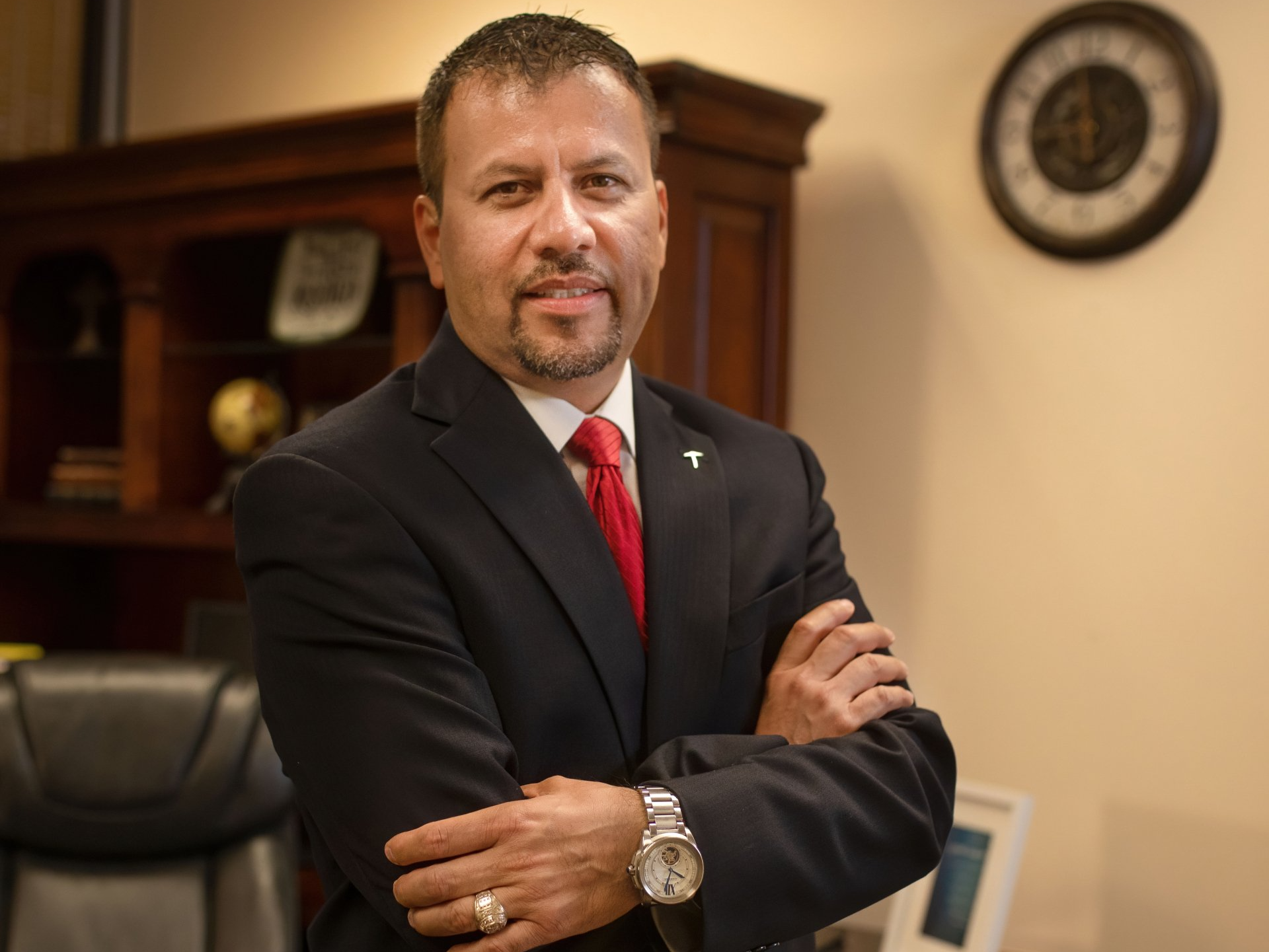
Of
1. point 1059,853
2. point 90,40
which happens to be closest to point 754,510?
point 1059,853

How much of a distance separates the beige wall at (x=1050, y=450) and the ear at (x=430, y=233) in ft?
4.85

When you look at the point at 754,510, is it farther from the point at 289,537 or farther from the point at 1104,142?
the point at 1104,142

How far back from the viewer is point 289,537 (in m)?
1.18

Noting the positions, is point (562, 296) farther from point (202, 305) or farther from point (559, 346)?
point (202, 305)

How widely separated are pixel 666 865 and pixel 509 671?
23 centimetres

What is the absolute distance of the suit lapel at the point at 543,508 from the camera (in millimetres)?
1246

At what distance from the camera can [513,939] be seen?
3.54 ft

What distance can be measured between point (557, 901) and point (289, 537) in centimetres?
41

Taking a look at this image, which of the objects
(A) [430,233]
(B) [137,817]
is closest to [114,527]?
(B) [137,817]

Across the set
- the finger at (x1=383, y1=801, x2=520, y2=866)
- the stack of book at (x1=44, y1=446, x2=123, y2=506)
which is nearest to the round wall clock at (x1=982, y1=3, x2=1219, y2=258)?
the finger at (x1=383, y1=801, x2=520, y2=866)

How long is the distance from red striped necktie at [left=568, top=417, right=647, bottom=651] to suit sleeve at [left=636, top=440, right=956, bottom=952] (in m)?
0.17

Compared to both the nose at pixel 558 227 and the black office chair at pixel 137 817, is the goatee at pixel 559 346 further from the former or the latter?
the black office chair at pixel 137 817

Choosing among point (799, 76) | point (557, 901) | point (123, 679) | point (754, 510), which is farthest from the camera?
point (799, 76)

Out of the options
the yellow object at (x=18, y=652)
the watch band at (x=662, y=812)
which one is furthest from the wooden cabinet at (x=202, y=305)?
the watch band at (x=662, y=812)
